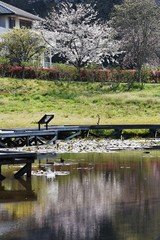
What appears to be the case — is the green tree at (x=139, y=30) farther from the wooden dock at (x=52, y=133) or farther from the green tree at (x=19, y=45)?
the wooden dock at (x=52, y=133)

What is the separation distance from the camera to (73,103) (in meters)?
49.5

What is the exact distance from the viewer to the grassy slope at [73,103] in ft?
144

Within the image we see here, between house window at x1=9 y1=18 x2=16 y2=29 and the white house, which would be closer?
the white house

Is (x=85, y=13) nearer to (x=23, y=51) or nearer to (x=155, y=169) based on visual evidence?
(x=23, y=51)

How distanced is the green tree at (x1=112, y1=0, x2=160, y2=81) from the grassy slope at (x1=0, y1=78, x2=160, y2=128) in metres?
6.68

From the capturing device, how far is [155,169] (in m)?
24.5

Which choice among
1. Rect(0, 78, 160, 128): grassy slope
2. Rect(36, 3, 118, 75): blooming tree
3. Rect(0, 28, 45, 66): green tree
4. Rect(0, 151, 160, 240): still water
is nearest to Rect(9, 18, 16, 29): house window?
Rect(36, 3, 118, 75): blooming tree

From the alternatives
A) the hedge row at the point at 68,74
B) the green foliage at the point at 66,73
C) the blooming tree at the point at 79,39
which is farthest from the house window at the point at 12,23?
the green foliage at the point at 66,73

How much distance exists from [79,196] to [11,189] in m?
2.36

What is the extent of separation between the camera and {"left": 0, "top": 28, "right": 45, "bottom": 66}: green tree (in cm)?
6294

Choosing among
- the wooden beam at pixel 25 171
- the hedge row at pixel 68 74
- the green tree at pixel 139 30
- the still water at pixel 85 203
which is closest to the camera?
the still water at pixel 85 203

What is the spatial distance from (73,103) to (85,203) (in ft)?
104

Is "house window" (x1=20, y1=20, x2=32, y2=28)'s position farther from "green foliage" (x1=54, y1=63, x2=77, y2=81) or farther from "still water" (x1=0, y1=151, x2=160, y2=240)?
"still water" (x1=0, y1=151, x2=160, y2=240)

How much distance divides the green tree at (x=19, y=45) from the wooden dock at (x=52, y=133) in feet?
84.4
